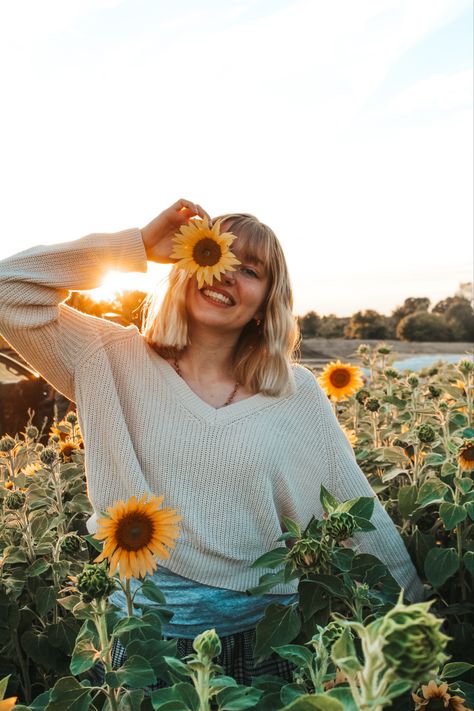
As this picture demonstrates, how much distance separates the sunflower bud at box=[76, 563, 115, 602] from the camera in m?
1.08

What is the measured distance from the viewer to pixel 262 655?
1.24 metres

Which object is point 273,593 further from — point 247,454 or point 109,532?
point 109,532

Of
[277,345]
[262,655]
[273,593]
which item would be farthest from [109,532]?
[277,345]

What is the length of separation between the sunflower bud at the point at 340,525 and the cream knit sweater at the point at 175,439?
656 millimetres

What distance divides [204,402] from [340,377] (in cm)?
121

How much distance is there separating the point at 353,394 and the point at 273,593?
135 centimetres

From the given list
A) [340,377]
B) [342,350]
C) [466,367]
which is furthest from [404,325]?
[466,367]

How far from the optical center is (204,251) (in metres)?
1.97

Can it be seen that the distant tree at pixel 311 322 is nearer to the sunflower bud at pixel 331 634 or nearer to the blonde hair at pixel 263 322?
the blonde hair at pixel 263 322

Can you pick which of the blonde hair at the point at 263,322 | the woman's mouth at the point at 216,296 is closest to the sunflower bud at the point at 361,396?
the blonde hair at the point at 263,322

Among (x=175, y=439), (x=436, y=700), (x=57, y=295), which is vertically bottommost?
(x=436, y=700)

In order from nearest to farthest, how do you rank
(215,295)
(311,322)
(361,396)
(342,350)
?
(215,295) < (361,396) < (342,350) < (311,322)

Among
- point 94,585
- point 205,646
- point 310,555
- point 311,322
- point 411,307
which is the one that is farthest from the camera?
point 411,307

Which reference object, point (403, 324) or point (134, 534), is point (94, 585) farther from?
point (403, 324)
